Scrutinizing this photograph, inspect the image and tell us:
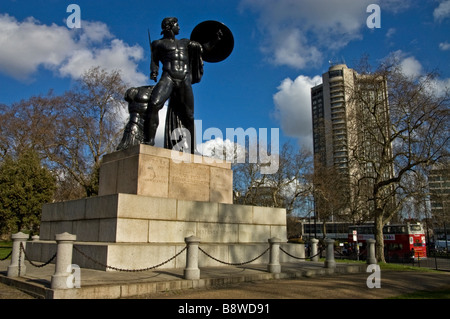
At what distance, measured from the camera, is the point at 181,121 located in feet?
Answer: 48.2

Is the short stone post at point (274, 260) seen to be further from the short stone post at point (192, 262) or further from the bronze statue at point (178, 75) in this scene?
the bronze statue at point (178, 75)

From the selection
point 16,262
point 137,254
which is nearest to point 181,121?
point 137,254

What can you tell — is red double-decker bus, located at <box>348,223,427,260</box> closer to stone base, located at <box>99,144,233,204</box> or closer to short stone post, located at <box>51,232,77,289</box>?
stone base, located at <box>99,144,233,204</box>

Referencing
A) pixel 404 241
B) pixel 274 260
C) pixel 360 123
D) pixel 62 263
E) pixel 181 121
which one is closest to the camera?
pixel 62 263

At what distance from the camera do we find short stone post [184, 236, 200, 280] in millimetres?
9062

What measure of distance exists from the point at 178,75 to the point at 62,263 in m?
8.24

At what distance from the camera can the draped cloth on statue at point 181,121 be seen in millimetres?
14352

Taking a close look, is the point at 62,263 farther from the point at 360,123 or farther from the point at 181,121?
the point at 360,123

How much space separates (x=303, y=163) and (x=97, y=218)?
3695 cm

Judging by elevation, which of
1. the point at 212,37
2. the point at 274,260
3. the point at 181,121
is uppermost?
the point at 212,37

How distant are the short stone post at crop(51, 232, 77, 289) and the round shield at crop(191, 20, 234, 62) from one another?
10.1 m

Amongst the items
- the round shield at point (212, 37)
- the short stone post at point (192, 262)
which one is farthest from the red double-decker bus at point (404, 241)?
the short stone post at point (192, 262)

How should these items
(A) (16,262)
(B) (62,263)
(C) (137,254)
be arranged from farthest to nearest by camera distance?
(C) (137,254)
(A) (16,262)
(B) (62,263)
